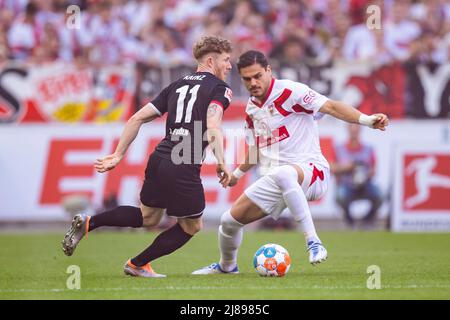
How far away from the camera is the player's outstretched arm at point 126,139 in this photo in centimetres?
898

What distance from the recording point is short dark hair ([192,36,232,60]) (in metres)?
9.27

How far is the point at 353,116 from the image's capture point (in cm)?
920

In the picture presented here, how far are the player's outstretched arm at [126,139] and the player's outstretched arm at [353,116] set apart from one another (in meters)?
1.64

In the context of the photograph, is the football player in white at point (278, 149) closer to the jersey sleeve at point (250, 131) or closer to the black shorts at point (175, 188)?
the jersey sleeve at point (250, 131)

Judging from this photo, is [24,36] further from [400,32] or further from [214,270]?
[214,270]

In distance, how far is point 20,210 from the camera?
17156 mm

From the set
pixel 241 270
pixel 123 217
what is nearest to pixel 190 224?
pixel 123 217

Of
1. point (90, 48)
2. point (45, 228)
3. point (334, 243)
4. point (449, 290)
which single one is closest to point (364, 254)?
point (334, 243)

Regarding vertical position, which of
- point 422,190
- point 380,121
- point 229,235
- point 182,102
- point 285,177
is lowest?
point 229,235

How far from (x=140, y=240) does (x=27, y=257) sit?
3.23 meters

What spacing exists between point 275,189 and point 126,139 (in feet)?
5.00

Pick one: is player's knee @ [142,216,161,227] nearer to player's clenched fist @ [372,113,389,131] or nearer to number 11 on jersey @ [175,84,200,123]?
number 11 on jersey @ [175,84,200,123]

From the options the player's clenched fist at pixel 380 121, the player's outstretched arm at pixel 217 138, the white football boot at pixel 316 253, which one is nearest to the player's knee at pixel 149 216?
the player's outstretched arm at pixel 217 138

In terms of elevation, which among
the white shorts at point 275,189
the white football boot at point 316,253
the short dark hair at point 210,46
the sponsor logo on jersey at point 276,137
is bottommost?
the white football boot at point 316,253
